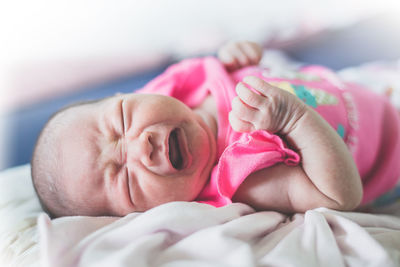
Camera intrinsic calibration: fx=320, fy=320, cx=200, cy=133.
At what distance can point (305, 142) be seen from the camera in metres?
0.74

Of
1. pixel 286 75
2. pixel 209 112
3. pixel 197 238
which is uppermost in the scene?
pixel 286 75

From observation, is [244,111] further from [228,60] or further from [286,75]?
[228,60]

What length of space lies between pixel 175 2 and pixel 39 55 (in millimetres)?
715

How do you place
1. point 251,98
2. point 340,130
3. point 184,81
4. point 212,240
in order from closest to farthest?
Result: point 212,240
point 251,98
point 340,130
point 184,81

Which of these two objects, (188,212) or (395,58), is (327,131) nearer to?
(188,212)

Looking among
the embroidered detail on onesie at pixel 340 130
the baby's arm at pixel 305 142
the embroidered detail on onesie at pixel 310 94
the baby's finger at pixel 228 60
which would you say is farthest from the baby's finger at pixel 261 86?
the baby's finger at pixel 228 60

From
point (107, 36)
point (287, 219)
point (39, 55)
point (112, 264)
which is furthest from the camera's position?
point (107, 36)

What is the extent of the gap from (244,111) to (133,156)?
0.92ft

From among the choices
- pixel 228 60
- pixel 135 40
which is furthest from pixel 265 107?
pixel 135 40

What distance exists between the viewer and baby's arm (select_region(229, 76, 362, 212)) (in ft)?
2.37

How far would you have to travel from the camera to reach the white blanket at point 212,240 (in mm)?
556

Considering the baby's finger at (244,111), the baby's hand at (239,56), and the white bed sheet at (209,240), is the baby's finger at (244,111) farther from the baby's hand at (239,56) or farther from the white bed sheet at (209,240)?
the baby's hand at (239,56)

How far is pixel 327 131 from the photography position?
29.3 inches

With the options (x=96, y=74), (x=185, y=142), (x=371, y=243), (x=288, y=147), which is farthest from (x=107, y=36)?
(x=371, y=243)
